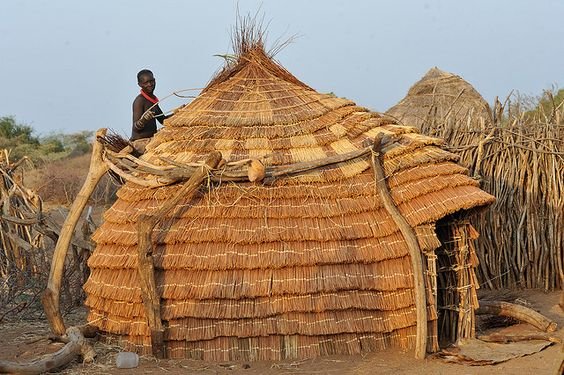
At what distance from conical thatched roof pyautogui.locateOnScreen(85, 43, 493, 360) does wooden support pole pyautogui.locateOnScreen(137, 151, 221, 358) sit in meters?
0.11

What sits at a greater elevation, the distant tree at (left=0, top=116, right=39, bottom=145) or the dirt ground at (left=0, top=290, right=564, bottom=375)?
the distant tree at (left=0, top=116, right=39, bottom=145)

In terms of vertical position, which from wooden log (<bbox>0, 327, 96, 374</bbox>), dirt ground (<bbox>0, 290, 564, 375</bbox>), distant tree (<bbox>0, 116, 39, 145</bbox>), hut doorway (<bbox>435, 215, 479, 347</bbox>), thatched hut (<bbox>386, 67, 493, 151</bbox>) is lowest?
dirt ground (<bbox>0, 290, 564, 375</bbox>)

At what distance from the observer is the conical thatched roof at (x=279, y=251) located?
707 cm

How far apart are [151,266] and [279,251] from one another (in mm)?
1130

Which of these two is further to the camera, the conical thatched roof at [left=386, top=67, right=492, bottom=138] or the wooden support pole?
the conical thatched roof at [left=386, top=67, right=492, bottom=138]

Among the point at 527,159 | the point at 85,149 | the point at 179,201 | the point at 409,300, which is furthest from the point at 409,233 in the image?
the point at 85,149

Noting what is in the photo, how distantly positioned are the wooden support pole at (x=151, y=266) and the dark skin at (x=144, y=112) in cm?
222

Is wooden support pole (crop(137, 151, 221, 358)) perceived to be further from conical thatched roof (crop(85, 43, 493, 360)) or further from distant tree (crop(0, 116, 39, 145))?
distant tree (crop(0, 116, 39, 145))

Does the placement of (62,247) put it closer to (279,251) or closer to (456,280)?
(279,251)

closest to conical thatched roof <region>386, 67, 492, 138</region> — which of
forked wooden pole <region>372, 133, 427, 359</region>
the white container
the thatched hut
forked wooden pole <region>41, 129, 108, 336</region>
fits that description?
the thatched hut

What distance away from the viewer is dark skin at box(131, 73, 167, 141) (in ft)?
30.4

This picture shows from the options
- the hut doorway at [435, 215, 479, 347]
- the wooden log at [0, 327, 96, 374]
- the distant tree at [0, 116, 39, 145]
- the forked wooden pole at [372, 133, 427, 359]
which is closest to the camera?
the wooden log at [0, 327, 96, 374]

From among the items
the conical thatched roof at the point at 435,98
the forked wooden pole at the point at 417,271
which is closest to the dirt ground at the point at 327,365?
the forked wooden pole at the point at 417,271

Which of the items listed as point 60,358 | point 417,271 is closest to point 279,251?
point 417,271
